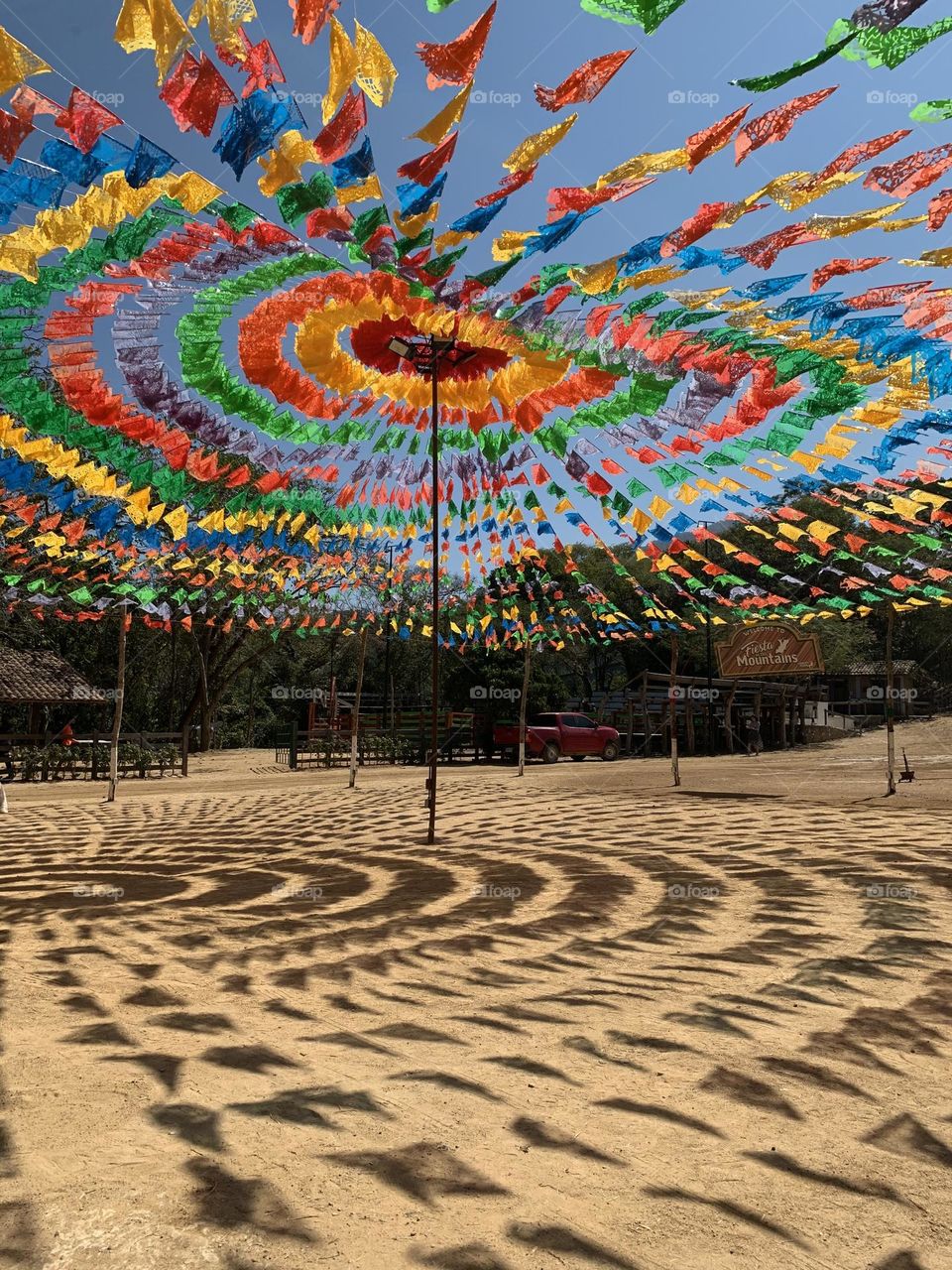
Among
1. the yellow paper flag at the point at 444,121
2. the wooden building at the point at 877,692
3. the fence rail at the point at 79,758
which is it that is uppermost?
the yellow paper flag at the point at 444,121

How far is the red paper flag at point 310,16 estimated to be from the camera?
3619 millimetres

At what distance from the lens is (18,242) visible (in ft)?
17.6

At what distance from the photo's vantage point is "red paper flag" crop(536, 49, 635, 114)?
13.0 feet

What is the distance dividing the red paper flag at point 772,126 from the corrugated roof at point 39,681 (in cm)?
2654

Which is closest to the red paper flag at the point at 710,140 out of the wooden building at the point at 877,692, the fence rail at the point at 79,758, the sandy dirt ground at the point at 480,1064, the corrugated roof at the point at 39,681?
the sandy dirt ground at the point at 480,1064

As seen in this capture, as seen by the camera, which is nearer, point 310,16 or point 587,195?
point 310,16

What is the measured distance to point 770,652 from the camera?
26.3 m

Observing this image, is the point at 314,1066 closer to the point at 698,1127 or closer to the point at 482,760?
the point at 698,1127

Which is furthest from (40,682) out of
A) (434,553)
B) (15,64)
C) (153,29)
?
(153,29)

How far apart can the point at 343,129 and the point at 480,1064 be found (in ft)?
15.3

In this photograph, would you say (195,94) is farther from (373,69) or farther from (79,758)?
(79,758)

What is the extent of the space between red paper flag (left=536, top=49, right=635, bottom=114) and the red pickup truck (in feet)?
83.0

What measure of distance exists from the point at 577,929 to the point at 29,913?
448 centimetres

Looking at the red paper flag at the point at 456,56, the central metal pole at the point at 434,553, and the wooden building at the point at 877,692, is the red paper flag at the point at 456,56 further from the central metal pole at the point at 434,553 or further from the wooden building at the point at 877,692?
the wooden building at the point at 877,692
